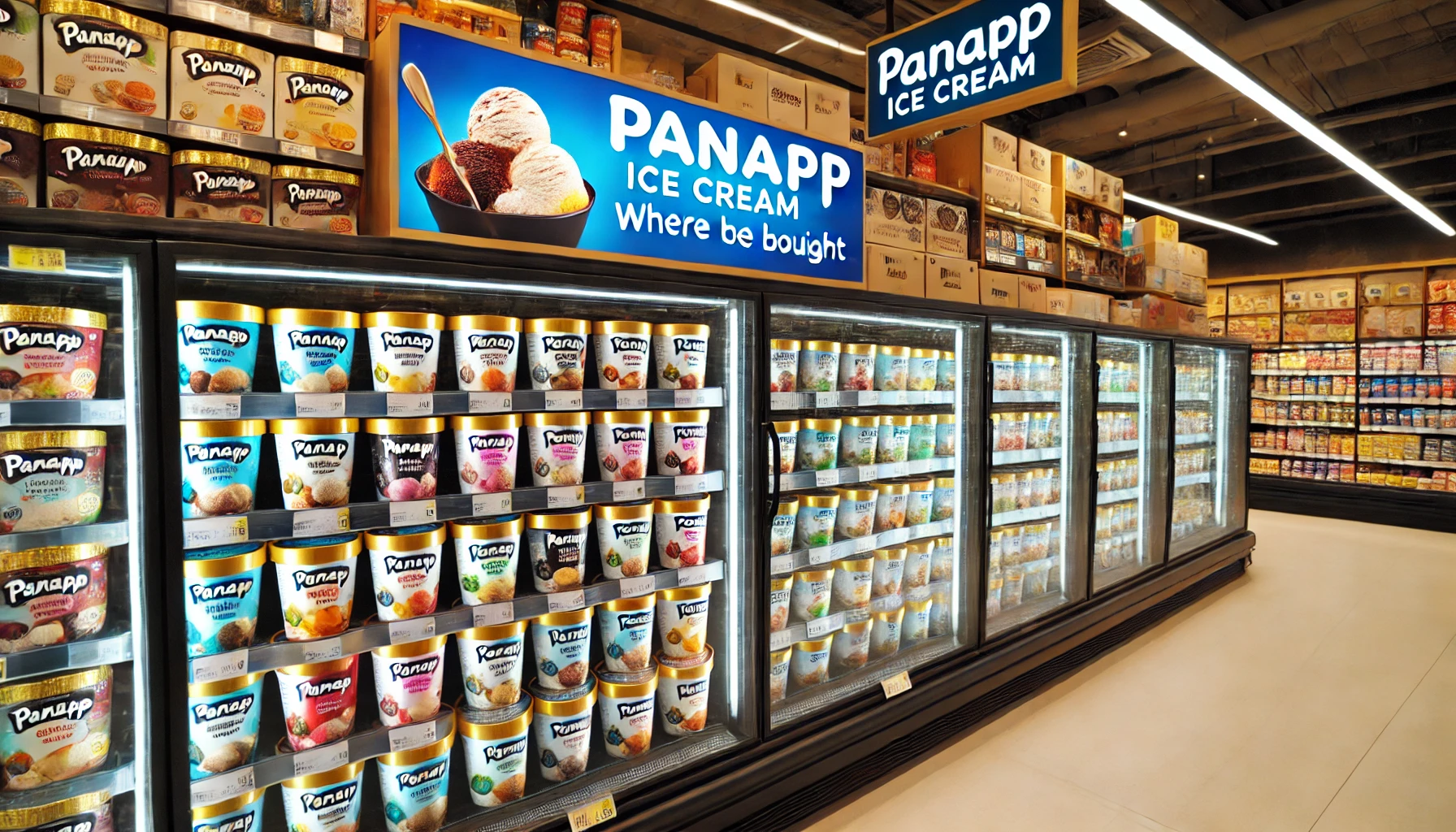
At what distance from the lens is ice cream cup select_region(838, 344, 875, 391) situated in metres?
2.68

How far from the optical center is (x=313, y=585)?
5.11 feet

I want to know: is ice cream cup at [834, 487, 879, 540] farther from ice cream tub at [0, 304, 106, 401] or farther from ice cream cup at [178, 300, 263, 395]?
ice cream tub at [0, 304, 106, 401]

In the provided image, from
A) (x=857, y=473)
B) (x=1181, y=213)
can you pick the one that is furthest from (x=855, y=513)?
(x=1181, y=213)

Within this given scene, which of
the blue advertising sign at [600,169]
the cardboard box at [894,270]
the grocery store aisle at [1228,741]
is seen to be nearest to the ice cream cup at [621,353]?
the blue advertising sign at [600,169]

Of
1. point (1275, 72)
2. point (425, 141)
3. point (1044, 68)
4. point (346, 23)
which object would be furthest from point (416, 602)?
point (1275, 72)

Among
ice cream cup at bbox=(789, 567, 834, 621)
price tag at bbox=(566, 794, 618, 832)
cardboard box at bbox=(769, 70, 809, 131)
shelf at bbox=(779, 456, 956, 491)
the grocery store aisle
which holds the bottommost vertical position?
the grocery store aisle

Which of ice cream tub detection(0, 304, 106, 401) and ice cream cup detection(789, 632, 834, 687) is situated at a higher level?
ice cream tub detection(0, 304, 106, 401)

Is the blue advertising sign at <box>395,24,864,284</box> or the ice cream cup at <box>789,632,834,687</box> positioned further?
the ice cream cup at <box>789,632,834,687</box>

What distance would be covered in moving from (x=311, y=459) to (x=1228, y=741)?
136 inches

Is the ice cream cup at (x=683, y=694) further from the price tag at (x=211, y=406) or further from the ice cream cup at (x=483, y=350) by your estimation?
the price tag at (x=211, y=406)

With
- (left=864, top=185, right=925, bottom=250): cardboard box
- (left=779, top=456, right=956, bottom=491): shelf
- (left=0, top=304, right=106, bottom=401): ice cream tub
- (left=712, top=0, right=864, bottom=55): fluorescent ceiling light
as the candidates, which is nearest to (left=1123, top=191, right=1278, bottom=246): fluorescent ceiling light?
(left=712, top=0, right=864, bottom=55): fluorescent ceiling light

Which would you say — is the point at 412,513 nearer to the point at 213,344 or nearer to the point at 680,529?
the point at 213,344

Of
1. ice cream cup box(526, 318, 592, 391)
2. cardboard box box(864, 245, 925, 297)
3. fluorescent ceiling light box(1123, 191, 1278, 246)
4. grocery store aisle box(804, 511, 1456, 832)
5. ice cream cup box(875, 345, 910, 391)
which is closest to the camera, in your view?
ice cream cup box(526, 318, 592, 391)

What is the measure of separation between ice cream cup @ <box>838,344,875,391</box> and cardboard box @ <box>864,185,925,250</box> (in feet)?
3.67
